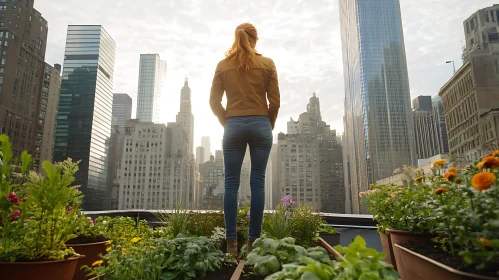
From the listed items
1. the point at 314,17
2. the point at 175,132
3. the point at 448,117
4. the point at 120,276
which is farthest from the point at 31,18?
the point at 448,117

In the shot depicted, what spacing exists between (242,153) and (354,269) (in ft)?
3.87

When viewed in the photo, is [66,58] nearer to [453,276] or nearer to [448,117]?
[448,117]

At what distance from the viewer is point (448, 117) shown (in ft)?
115

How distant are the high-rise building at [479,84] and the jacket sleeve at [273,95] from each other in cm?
2983

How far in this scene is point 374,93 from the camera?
62562 millimetres

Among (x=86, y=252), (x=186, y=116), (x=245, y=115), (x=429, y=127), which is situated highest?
(x=186, y=116)

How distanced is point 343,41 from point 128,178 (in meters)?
54.4

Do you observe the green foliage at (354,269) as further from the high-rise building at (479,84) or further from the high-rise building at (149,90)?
the high-rise building at (149,90)

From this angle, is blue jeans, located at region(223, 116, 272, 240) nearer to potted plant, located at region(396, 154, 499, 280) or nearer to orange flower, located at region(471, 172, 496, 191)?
potted plant, located at region(396, 154, 499, 280)

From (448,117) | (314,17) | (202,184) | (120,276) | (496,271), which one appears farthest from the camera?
(202,184)

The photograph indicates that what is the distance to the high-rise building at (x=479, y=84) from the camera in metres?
26.5

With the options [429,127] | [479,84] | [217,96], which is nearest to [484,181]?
[217,96]

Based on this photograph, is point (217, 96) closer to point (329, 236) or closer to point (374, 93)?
point (329, 236)

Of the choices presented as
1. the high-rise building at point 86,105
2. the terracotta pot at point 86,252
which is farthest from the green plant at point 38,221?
the high-rise building at point 86,105
